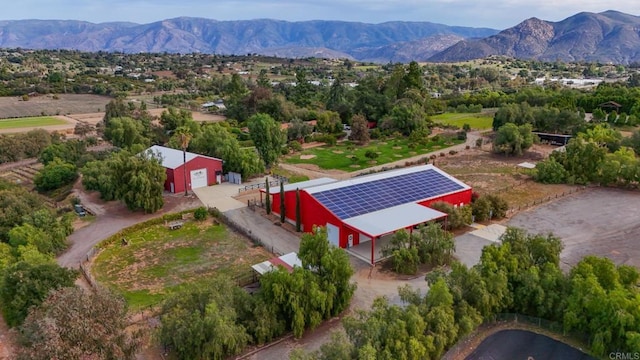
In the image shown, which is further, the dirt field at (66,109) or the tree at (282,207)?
the dirt field at (66,109)

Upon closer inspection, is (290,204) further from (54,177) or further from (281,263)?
(54,177)

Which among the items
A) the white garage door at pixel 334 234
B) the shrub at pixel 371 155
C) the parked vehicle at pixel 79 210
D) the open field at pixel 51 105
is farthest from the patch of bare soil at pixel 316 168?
the open field at pixel 51 105

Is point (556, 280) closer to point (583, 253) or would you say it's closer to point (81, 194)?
point (583, 253)

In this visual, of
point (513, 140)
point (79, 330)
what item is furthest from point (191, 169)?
point (513, 140)

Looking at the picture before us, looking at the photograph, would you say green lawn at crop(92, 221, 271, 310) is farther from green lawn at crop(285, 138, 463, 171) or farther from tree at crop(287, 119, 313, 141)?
tree at crop(287, 119, 313, 141)

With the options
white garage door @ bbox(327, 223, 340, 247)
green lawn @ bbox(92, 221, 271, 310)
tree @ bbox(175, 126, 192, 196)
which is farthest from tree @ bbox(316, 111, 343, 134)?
white garage door @ bbox(327, 223, 340, 247)

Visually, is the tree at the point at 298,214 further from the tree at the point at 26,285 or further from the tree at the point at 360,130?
the tree at the point at 360,130

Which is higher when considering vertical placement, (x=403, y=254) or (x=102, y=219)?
(x=403, y=254)
